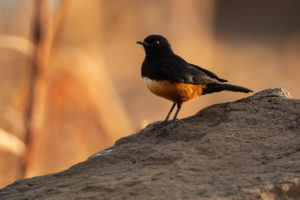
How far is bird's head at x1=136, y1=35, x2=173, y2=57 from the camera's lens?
4500mm

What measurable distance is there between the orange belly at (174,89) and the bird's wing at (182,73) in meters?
0.04

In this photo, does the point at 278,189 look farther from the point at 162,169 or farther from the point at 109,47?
the point at 109,47

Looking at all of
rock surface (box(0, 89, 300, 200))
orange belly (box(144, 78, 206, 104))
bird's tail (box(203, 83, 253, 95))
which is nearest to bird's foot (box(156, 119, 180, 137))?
rock surface (box(0, 89, 300, 200))

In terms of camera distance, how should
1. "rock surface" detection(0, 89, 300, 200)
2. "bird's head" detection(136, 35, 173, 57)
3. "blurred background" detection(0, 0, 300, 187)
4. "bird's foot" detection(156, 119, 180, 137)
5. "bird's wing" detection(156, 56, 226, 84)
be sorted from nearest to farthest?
"rock surface" detection(0, 89, 300, 200) → "bird's foot" detection(156, 119, 180, 137) → "bird's wing" detection(156, 56, 226, 84) → "bird's head" detection(136, 35, 173, 57) → "blurred background" detection(0, 0, 300, 187)

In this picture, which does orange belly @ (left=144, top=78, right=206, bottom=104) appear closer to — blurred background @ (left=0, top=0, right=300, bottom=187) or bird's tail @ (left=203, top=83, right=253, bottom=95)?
bird's tail @ (left=203, top=83, right=253, bottom=95)

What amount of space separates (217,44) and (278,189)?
7.61m

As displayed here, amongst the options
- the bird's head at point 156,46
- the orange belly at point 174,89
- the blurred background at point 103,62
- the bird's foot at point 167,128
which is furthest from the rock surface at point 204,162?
the blurred background at point 103,62

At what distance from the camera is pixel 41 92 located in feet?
17.8

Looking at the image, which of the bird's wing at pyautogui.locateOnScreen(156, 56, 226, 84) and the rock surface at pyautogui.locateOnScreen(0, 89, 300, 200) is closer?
the rock surface at pyautogui.locateOnScreen(0, 89, 300, 200)

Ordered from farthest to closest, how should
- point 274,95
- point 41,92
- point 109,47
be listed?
point 109,47, point 41,92, point 274,95

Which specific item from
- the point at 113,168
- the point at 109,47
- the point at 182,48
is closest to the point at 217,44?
the point at 182,48

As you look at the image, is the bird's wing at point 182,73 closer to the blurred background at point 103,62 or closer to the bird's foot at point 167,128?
the bird's foot at point 167,128

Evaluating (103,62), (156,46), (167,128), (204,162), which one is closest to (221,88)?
(156,46)

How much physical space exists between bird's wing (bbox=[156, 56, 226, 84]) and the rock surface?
1.12ft
